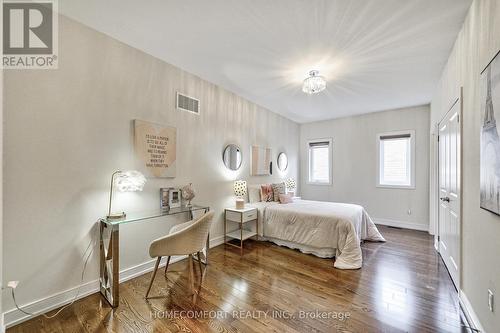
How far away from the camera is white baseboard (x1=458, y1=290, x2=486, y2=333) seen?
1.64 metres

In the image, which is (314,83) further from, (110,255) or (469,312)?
(110,255)

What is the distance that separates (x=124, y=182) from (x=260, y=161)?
9.17 feet

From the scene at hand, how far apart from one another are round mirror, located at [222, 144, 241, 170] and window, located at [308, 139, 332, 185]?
2767mm

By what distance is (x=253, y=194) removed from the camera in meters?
4.20

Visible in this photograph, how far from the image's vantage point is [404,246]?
138 inches

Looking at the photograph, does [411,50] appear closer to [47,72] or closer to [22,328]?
[47,72]

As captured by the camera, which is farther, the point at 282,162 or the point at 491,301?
the point at 282,162

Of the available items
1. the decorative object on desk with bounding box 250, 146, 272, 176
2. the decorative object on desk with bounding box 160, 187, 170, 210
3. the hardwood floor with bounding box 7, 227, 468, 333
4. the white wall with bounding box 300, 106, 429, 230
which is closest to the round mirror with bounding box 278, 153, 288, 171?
the decorative object on desk with bounding box 250, 146, 272, 176

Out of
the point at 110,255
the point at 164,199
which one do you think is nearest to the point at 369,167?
the point at 164,199

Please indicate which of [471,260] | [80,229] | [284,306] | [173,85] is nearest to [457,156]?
[471,260]

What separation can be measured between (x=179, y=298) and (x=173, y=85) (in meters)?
2.58

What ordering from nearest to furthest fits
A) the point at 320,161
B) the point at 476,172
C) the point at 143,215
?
1. the point at 476,172
2. the point at 143,215
3. the point at 320,161

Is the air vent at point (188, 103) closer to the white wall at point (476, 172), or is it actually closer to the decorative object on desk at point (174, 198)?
the decorative object on desk at point (174, 198)

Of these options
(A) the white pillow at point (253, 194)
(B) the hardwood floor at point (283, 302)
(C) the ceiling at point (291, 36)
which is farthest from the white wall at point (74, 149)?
(A) the white pillow at point (253, 194)
